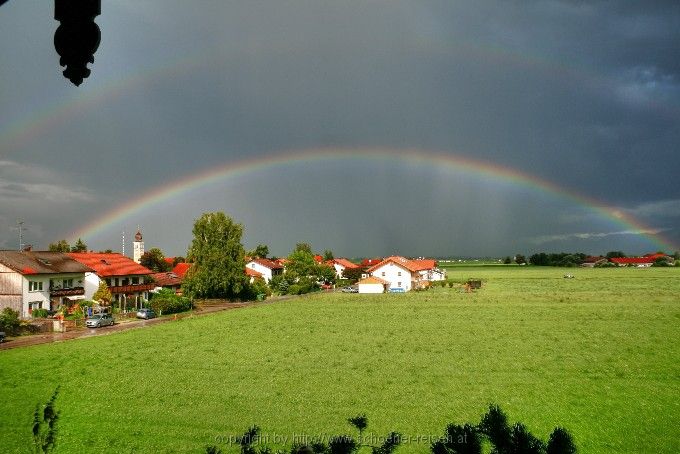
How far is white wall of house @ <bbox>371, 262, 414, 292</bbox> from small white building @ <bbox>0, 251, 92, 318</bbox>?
52182 millimetres

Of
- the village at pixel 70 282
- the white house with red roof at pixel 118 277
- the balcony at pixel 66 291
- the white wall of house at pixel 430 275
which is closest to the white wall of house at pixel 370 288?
the village at pixel 70 282

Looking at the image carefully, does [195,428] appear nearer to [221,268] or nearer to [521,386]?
[521,386]

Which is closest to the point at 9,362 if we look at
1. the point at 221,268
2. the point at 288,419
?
the point at 288,419

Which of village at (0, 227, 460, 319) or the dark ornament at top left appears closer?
the dark ornament at top left

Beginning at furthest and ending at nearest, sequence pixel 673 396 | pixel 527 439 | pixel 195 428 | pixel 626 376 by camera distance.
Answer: pixel 626 376 < pixel 673 396 < pixel 195 428 < pixel 527 439

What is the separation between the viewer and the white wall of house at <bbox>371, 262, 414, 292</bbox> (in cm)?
8769

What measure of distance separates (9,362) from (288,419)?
1906 cm

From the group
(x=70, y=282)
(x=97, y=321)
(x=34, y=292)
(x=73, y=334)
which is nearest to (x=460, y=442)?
(x=73, y=334)

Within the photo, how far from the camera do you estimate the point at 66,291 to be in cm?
5050

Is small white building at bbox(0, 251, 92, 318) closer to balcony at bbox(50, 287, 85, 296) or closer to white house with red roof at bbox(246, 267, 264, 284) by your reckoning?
balcony at bbox(50, 287, 85, 296)

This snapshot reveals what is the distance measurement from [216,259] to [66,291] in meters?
20.0

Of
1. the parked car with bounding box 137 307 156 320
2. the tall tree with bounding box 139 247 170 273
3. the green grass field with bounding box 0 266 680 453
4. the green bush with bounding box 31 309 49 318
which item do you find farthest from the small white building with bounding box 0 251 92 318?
the tall tree with bounding box 139 247 170 273

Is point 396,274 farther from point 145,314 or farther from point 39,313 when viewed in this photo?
point 39,313

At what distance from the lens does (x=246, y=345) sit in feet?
97.0
